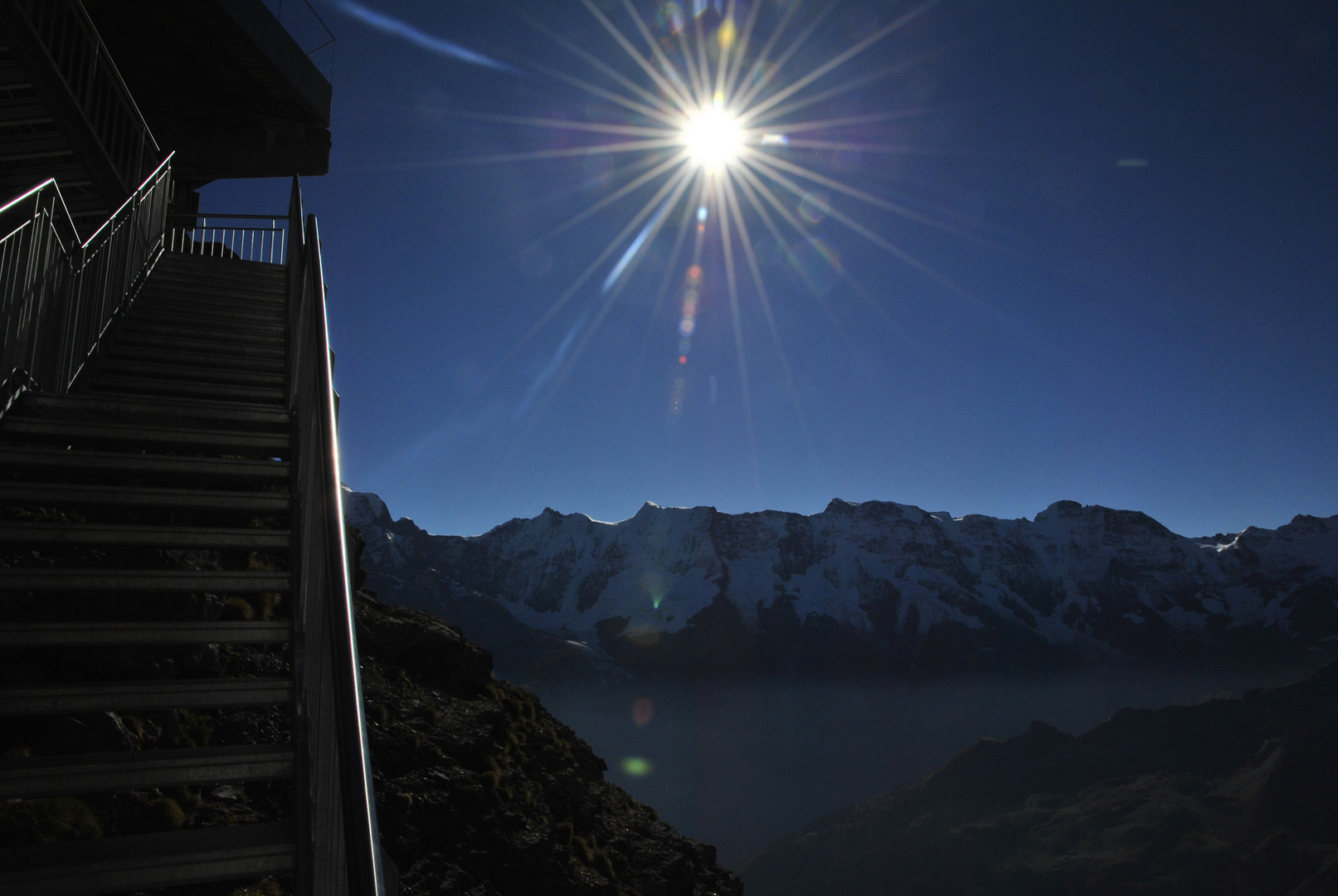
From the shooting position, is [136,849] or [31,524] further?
[31,524]

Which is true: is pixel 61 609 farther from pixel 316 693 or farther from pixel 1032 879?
pixel 1032 879

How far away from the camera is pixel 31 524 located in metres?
3.87

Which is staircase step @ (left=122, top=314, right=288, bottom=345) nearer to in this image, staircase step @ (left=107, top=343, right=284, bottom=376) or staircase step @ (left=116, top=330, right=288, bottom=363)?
staircase step @ (left=116, top=330, right=288, bottom=363)

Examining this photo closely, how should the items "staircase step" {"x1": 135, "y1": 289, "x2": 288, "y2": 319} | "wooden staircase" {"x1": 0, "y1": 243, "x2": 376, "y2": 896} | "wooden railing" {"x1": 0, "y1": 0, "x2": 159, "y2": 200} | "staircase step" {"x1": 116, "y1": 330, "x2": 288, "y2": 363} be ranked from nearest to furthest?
"wooden staircase" {"x1": 0, "y1": 243, "x2": 376, "y2": 896}
"staircase step" {"x1": 116, "y1": 330, "x2": 288, "y2": 363}
"wooden railing" {"x1": 0, "y1": 0, "x2": 159, "y2": 200}
"staircase step" {"x1": 135, "y1": 289, "x2": 288, "y2": 319}

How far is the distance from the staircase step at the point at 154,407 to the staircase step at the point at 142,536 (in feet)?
5.26

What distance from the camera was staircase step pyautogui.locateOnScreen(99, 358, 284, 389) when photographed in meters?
6.88

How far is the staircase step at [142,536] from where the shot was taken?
385 cm

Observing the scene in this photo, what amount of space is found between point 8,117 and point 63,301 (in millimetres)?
5660

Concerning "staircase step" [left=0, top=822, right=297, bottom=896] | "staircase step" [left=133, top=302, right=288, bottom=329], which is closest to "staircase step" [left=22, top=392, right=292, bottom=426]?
"staircase step" [left=0, top=822, right=297, bottom=896]

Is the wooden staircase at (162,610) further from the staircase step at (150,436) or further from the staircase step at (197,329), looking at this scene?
the staircase step at (197,329)

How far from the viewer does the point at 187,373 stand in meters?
6.93

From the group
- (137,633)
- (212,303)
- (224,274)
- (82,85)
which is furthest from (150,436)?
(82,85)

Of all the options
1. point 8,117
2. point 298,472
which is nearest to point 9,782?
point 298,472

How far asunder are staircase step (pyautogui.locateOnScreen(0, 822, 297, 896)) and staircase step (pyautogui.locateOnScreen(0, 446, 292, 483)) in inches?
91.7
